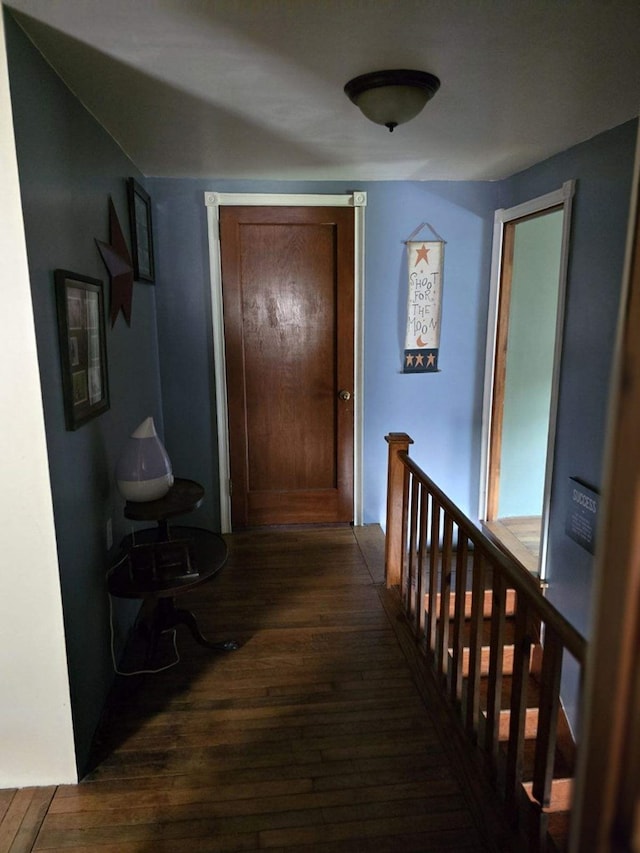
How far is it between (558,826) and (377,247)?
318cm

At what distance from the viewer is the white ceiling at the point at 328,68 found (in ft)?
4.91

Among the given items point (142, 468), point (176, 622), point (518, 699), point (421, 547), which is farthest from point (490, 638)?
point (142, 468)

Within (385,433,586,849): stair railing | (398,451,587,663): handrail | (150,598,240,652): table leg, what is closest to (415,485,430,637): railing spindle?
(385,433,586,849): stair railing

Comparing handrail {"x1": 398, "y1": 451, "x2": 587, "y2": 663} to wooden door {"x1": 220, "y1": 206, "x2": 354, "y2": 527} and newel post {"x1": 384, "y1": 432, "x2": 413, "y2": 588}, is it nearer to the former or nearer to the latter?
newel post {"x1": 384, "y1": 432, "x2": 413, "y2": 588}

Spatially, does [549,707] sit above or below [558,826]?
above

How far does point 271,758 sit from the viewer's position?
6.27 ft

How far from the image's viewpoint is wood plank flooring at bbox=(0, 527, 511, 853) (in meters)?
1.64

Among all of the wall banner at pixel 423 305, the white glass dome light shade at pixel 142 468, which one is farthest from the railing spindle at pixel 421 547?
the wall banner at pixel 423 305

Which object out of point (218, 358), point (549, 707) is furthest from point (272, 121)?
point (549, 707)

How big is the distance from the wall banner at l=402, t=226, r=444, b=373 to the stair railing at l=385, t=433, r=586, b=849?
3.35ft

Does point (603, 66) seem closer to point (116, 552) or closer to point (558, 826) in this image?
point (116, 552)

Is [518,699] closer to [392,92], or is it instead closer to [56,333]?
[56,333]

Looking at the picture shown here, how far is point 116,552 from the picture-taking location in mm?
2348

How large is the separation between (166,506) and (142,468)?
0.19m
